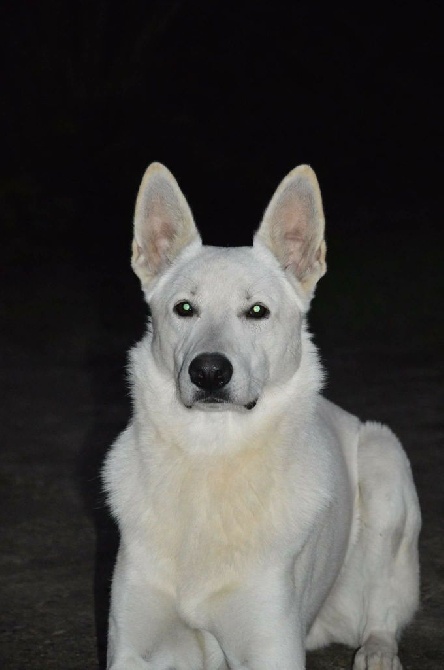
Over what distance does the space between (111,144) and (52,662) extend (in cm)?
1969

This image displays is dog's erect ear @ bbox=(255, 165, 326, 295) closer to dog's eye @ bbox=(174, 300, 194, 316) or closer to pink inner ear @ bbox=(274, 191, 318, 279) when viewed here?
pink inner ear @ bbox=(274, 191, 318, 279)

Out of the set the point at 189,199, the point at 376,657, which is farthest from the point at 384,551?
the point at 189,199

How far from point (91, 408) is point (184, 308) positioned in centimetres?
450

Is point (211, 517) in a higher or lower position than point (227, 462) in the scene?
lower

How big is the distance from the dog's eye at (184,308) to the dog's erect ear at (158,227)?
41cm

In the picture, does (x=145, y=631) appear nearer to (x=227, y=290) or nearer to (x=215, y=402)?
(x=215, y=402)

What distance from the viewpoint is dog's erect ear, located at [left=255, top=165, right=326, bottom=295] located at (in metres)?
4.74

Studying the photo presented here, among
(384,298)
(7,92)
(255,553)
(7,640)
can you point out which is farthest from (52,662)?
(7,92)

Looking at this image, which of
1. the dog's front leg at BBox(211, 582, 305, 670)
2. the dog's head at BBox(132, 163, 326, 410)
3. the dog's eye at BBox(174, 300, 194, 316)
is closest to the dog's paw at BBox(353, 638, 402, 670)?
the dog's front leg at BBox(211, 582, 305, 670)

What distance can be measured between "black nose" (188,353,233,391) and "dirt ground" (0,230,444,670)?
1414 millimetres

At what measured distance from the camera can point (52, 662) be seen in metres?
4.84

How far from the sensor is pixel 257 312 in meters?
4.54

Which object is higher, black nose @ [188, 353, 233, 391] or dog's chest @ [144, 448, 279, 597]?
black nose @ [188, 353, 233, 391]

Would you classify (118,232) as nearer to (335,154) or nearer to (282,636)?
(335,154)
